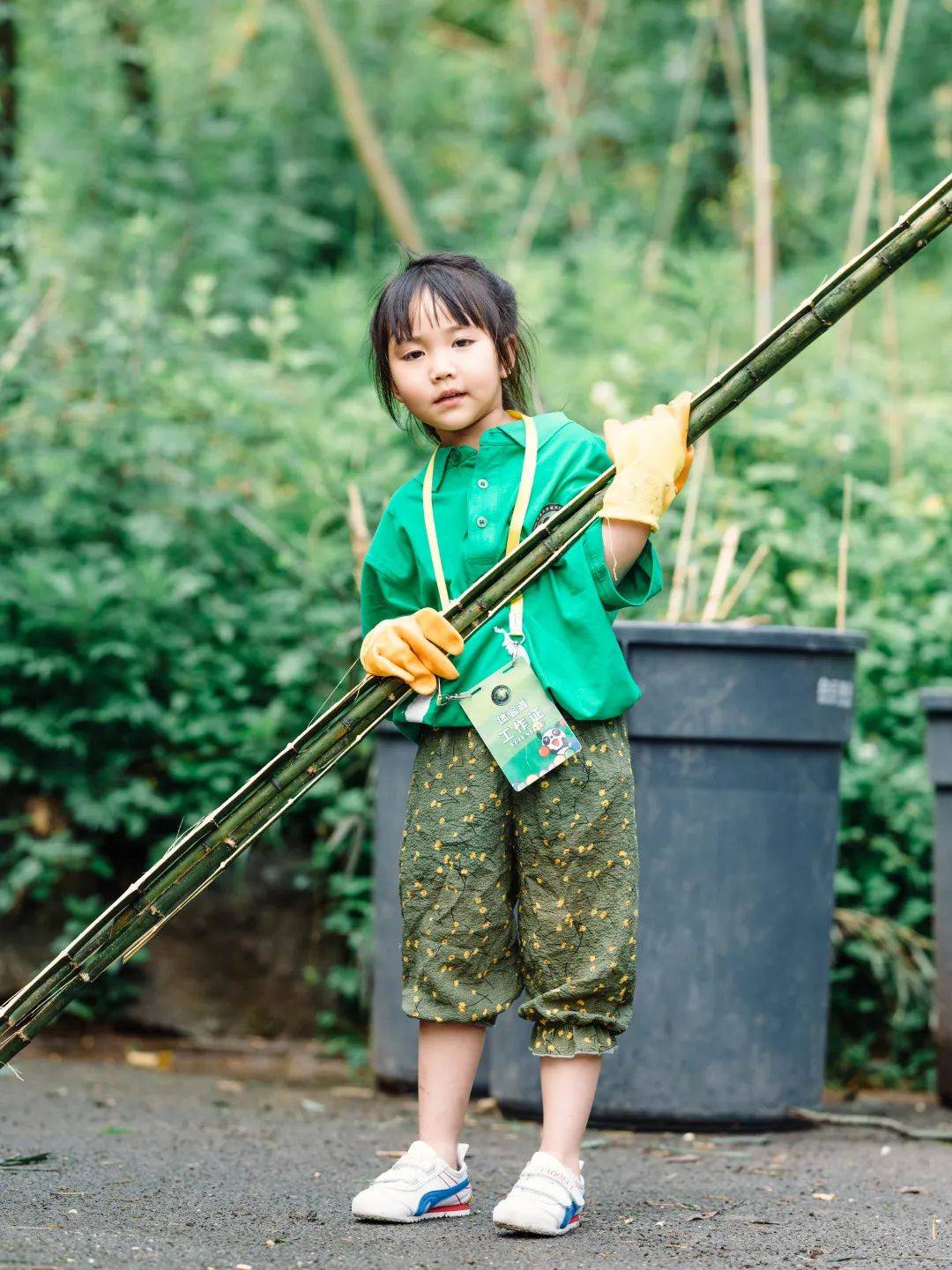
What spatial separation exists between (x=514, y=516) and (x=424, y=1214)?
1.08 m

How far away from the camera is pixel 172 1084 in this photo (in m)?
3.82

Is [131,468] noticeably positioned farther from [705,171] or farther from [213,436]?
[705,171]

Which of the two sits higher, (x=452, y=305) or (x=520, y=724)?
(x=452, y=305)

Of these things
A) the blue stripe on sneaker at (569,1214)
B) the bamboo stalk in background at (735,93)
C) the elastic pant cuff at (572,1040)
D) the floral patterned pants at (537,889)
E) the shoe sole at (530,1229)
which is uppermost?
the bamboo stalk in background at (735,93)

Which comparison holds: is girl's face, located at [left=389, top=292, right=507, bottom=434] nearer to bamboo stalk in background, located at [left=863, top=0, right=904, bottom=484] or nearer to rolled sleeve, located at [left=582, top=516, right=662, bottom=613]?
rolled sleeve, located at [left=582, top=516, right=662, bottom=613]

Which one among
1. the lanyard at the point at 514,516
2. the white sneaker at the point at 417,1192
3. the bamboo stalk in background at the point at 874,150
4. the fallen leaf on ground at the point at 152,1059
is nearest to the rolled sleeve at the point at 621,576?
the lanyard at the point at 514,516

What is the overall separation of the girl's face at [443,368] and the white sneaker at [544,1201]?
1142mm

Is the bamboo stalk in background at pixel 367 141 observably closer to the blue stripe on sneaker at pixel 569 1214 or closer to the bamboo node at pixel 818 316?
the bamboo node at pixel 818 316

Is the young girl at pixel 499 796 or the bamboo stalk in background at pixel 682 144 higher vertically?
the bamboo stalk in background at pixel 682 144

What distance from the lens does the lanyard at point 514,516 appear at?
2.40m

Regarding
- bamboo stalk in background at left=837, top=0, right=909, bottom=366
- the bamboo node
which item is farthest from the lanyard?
bamboo stalk in background at left=837, top=0, right=909, bottom=366

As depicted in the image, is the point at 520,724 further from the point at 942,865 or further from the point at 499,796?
the point at 942,865

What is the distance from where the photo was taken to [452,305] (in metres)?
2.40

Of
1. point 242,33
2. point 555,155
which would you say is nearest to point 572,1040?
point 555,155
